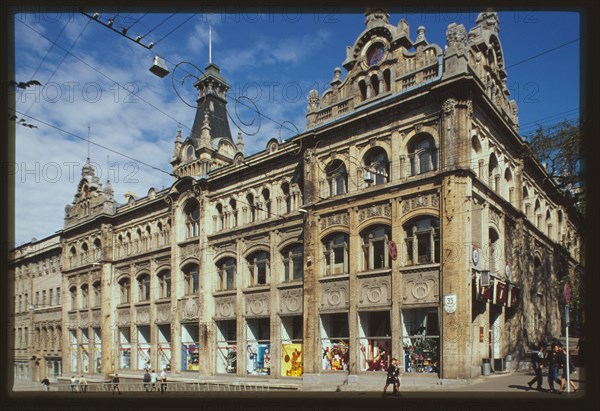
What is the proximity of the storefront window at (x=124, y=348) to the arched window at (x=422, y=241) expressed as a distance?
85.0 ft

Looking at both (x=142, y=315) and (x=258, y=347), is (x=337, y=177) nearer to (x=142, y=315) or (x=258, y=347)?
(x=258, y=347)

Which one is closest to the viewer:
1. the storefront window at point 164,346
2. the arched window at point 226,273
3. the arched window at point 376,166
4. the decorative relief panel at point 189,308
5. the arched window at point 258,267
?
the arched window at point 376,166

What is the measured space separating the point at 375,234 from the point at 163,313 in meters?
19.1

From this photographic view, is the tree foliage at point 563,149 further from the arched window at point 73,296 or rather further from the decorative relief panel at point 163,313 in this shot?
the arched window at point 73,296

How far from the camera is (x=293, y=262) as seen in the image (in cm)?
2916

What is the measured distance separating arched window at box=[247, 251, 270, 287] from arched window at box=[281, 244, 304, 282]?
1.32 meters

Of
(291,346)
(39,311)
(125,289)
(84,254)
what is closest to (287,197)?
(291,346)

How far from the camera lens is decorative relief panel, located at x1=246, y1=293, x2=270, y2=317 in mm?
29906

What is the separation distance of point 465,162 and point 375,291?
6839mm

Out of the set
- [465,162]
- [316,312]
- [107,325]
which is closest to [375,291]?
[316,312]

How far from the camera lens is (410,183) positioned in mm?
23484

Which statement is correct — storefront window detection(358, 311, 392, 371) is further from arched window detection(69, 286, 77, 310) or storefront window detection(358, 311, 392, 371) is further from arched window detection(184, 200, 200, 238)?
arched window detection(69, 286, 77, 310)

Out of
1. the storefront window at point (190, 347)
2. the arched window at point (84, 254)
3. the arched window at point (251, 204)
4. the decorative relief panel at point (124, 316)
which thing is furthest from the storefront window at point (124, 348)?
the arched window at point (251, 204)

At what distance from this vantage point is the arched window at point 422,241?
896 inches
